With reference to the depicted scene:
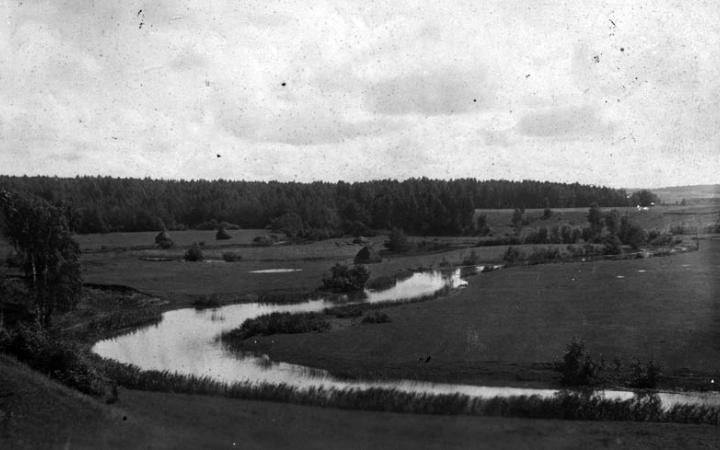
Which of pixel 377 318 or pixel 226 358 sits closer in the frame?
pixel 226 358

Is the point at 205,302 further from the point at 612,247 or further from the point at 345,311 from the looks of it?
the point at 612,247

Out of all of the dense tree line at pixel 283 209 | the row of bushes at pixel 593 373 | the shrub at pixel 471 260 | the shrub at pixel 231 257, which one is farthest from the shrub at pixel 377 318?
the dense tree line at pixel 283 209

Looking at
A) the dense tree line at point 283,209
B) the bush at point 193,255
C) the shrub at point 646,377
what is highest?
the dense tree line at point 283,209

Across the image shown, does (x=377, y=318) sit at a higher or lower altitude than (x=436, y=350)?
higher

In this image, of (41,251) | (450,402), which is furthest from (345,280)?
(450,402)

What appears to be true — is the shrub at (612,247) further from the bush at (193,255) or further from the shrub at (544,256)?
the bush at (193,255)

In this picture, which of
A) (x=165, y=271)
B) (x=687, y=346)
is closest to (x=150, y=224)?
(x=165, y=271)

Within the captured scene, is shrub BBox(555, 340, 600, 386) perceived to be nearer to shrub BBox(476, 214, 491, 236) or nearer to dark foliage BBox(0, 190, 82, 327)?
dark foliage BBox(0, 190, 82, 327)
